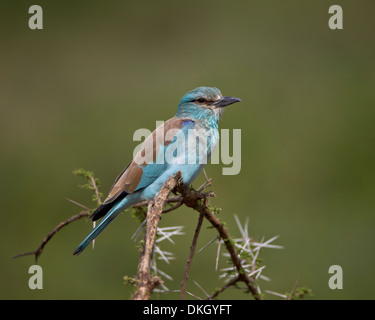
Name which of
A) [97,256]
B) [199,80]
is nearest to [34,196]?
[97,256]

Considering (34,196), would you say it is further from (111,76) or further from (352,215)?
(352,215)

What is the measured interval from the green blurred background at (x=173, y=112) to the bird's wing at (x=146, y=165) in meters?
1.64

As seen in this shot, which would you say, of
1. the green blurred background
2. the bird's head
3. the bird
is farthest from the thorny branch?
the green blurred background

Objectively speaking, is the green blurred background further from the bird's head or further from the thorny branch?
the thorny branch

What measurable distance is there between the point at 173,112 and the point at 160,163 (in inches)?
135

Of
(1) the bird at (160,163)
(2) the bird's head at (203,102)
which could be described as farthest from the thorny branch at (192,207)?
(2) the bird's head at (203,102)

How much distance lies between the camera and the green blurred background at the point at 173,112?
536 centimetres

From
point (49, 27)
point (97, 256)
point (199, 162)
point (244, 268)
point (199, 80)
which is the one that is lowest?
point (97, 256)

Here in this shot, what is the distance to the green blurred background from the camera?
536 cm

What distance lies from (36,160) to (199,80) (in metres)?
1.84

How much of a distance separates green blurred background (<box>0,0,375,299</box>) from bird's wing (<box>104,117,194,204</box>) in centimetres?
164

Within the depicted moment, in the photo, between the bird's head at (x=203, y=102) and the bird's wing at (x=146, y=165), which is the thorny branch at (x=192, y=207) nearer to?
the bird's wing at (x=146, y=165)

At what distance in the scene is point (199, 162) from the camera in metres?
3.08

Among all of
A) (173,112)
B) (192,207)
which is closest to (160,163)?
(192,207)
